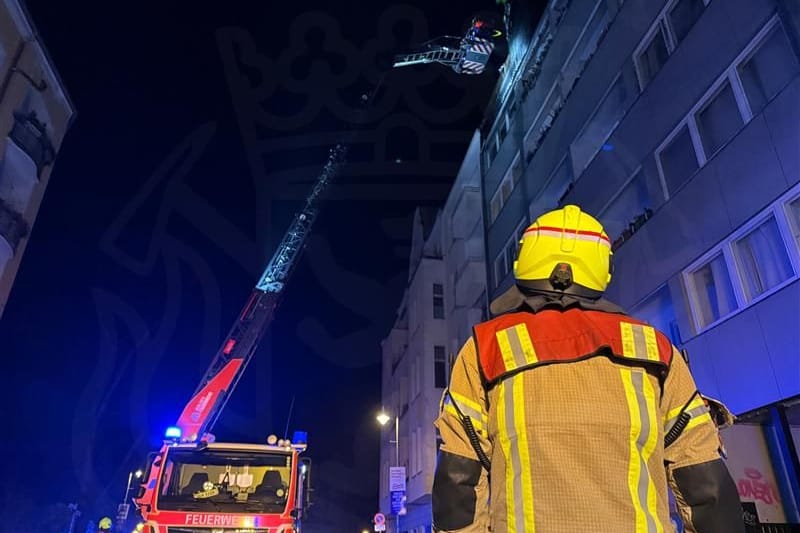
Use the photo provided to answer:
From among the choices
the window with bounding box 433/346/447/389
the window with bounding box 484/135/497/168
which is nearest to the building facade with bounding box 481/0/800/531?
the window with bounding box 484/135/497/168

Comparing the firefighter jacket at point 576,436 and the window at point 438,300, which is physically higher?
the window at point 438,300

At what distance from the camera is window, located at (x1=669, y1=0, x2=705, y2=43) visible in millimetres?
9906

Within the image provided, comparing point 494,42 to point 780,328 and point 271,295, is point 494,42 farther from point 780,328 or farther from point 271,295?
point 780,328

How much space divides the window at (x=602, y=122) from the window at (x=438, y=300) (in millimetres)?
13324

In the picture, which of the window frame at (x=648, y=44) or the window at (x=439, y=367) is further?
the window at (x=439, y=367)

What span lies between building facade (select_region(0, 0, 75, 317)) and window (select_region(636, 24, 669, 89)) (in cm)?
1676

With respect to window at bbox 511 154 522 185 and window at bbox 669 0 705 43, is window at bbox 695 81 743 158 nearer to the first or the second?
window at bbox 669 0 705 43

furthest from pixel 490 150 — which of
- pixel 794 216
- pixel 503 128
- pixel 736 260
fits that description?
pixel 794 216

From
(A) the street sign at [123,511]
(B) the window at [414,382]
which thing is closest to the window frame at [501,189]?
(B) the window at [414,382]

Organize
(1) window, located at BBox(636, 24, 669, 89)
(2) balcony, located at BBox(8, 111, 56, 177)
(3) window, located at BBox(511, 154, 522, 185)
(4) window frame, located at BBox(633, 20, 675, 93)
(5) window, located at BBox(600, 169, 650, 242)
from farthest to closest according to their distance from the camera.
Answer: (3) window, located at BBox(511, 154, 522, 185) → (2) balcony, located at BBox(8, 111, 56, 177) → (5) window, located at BBox(600, 169, 650, 242) → (1) window, located at BBox(636, 24, 669, 89) → (4) window frame, located at BBox(633, 20, 675, 93)

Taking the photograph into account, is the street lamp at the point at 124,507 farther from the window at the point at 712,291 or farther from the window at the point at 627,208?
the window at the point at 627,208

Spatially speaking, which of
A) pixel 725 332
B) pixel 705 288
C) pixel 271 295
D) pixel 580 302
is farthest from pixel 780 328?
pixel 271 295

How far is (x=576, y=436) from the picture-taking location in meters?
1.77

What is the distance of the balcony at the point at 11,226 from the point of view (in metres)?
16.9
